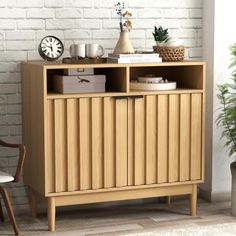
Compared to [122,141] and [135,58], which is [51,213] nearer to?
[122,141]

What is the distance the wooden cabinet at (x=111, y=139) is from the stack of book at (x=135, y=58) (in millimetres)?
53

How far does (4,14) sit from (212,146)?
5.64 ft

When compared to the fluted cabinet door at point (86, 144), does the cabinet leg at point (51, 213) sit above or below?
below

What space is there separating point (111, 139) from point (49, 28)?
2.88 feet

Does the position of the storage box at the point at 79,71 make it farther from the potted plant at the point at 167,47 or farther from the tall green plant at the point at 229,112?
the tall green plant at the point at 229,112

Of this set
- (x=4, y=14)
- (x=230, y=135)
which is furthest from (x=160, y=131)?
(x=4, y=14)

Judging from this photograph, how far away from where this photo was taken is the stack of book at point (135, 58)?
4.12 metres

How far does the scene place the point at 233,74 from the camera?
175 inches

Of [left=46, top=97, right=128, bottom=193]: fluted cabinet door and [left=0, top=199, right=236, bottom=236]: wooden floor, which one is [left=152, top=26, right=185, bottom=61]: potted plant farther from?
[left=0, top=199, right=236, bottom=236]: wooden floor

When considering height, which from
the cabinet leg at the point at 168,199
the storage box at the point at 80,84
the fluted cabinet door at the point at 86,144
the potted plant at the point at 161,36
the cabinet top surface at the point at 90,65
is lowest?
the cabinet leg at the point at 168,199

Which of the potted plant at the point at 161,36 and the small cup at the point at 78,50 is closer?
the small cup at the point at 78,50

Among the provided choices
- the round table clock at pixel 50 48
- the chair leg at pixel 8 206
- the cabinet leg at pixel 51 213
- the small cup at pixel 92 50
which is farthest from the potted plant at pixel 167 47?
the chair leg at pixel 8 206

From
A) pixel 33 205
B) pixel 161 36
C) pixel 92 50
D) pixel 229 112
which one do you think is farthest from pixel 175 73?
pixel 33 205

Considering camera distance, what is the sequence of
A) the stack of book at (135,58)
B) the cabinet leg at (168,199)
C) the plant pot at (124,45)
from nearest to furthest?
the stack of book at (135,58), the plant pot at (124,45), the cabinet leg at (168,199)
